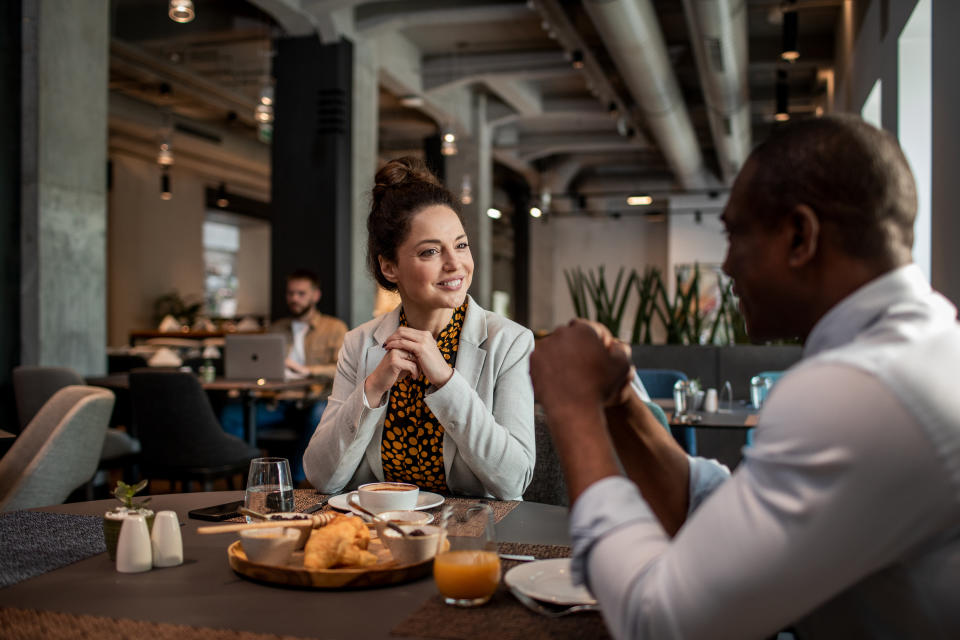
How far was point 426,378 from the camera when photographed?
5.86ft

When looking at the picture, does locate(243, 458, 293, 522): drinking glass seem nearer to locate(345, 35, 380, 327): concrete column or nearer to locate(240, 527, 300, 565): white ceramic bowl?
locate(240, 527, 300, 565): white ceramic bowl

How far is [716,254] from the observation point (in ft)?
52.0

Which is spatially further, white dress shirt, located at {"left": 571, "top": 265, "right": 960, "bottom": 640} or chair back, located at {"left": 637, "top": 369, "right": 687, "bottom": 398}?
chair back, located at {"left": 637, "top": 369, "right": 687, "bottom": 398}

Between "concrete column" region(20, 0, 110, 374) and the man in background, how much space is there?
105 centimetres

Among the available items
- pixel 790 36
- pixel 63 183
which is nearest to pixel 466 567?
pixel 63 183

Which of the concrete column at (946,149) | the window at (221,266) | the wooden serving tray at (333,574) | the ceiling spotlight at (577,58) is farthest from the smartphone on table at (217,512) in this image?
the window at (221,266)

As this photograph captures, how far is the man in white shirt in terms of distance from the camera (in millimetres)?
661

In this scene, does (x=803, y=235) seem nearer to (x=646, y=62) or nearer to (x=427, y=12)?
(x=646, y=62)

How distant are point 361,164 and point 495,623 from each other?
7.27 meters

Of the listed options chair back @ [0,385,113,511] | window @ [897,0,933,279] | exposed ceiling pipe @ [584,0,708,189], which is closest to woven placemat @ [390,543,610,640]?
chair back @ [0,385,113,511]

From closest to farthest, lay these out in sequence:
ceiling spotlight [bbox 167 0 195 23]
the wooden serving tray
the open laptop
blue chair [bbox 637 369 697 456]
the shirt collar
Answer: the shirt collar
the wooden serving tray
blue chair [bbox 637 369 697 456]
the open laptop
ceiling spotlight [bbox 167 0 195 23]

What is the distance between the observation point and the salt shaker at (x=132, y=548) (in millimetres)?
1153

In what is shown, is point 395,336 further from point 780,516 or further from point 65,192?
point 65,192

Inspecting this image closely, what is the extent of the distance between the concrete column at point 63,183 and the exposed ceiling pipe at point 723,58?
3.85 meters
